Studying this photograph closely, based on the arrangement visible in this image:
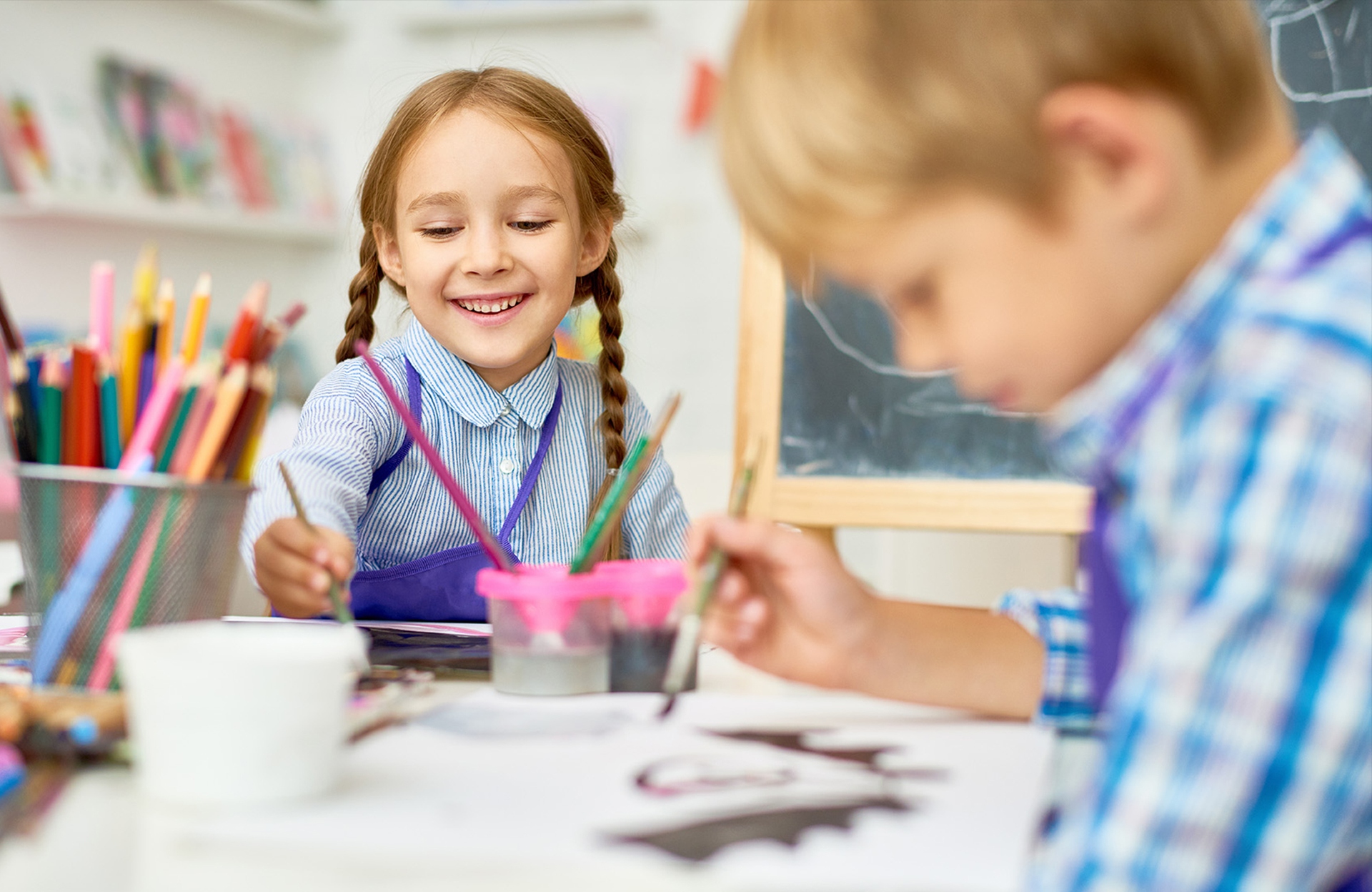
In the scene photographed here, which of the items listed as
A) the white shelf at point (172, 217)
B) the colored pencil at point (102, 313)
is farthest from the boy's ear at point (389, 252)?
the white shelf at point (172, 217)

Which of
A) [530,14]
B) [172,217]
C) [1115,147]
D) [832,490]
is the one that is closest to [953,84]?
[1115,147]

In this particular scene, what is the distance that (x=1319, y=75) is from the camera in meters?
1.57

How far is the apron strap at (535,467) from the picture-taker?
1105mm

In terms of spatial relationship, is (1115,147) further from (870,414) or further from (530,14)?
(530,14)

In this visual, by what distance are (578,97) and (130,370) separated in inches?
91.5

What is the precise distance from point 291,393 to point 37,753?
241 cm

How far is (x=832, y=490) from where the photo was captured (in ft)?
5.47

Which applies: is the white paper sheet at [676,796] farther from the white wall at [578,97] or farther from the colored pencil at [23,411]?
the white wall at [578,97]

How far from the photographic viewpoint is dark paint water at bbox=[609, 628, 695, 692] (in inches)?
26.2

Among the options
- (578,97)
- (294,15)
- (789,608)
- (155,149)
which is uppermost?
(294,15)

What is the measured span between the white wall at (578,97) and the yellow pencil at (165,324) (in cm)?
202

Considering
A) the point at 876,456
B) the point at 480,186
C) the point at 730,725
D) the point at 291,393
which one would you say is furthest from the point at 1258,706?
the point at 291,393

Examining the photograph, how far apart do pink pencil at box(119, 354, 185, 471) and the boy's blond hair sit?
0.27 meters

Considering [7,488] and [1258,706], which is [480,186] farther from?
[1258,706]
